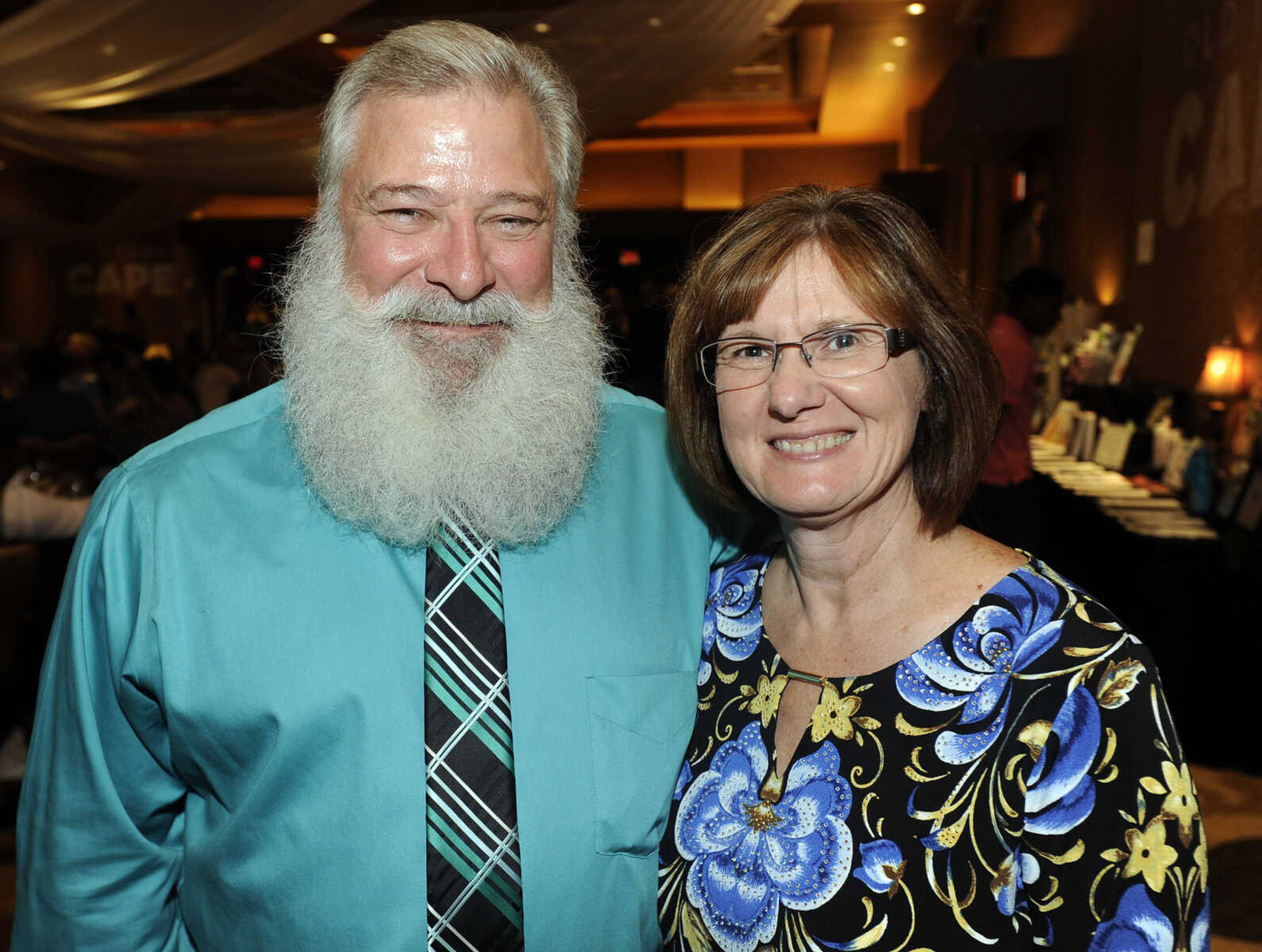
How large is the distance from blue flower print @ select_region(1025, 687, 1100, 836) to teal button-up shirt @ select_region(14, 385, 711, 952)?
452 millimetres

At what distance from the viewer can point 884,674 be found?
4.45ft

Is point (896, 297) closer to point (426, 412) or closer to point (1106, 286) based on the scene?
point (426, 412)

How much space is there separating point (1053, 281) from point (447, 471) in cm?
464

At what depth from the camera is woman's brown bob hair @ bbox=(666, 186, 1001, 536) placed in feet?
4.52

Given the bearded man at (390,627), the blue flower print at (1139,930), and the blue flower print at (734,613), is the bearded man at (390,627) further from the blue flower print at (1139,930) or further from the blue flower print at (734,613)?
the blue flower print at (1139,930)

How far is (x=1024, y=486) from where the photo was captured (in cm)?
489

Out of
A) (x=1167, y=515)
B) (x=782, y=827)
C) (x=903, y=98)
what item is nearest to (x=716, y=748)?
(x=782, y=827)

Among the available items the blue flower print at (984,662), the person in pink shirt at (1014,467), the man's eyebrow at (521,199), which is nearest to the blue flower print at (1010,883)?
the blue flower print at (984,662)

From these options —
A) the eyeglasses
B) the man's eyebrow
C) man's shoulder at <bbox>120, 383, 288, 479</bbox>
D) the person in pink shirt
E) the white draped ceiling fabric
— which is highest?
the white draped ceiling fabric

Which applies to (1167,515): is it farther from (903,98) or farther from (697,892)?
(903,98)

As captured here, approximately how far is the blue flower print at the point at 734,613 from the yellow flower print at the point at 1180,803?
54 centimetres

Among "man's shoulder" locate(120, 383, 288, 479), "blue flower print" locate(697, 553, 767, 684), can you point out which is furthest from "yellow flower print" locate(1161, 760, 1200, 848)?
"man's shoulder" locate(120, 383, 288, 479)

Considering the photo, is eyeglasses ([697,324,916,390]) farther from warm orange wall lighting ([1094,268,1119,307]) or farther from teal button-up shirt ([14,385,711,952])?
warm orange wall lighting ([1094,268,1119,307])

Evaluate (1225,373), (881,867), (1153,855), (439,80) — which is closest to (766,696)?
(881,867)
